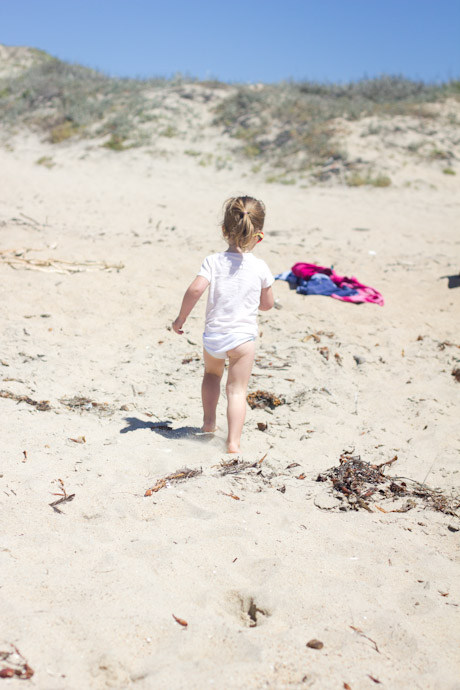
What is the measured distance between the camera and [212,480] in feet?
9.89

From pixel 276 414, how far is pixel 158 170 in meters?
10.5

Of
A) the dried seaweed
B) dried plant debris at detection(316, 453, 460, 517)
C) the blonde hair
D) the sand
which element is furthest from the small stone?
the blonde hair

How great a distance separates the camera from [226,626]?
1.94m

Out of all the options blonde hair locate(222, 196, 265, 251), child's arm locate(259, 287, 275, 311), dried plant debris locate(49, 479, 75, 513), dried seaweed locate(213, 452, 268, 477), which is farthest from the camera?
child's arm locate(259, 287, 275, 311)

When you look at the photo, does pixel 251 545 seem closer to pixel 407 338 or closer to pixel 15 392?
pixel 15 392

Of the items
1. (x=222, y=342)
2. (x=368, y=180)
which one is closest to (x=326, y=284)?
(x=222, y=342)

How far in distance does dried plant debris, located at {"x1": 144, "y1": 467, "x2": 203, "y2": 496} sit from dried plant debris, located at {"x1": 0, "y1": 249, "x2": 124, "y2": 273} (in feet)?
13.0

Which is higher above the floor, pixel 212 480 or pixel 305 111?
pixel 305 111

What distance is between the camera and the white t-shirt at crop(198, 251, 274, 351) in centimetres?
351

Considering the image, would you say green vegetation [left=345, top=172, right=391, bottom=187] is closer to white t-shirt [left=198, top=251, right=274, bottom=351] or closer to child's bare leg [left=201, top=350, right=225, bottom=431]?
white t-shirt [left=198, top=251, right=274, bottom=351]

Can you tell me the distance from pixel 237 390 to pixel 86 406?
4.12ft

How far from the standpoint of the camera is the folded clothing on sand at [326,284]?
6.46 metres

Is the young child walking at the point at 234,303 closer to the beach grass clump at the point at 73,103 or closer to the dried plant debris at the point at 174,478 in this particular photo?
the dried plant debris at the point at 174,478

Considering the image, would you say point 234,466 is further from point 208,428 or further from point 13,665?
point 13,665
